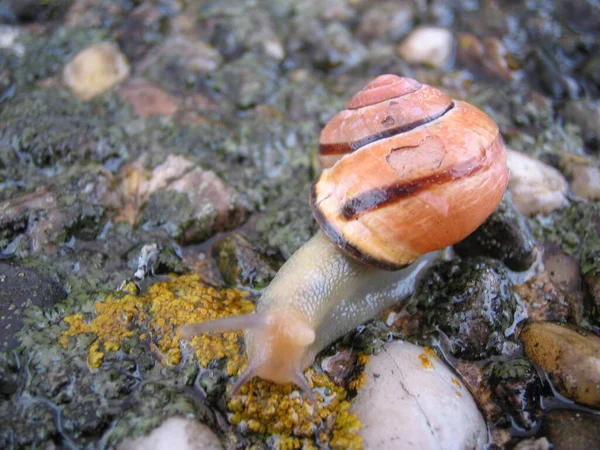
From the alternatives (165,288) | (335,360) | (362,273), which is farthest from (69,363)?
(362,273)

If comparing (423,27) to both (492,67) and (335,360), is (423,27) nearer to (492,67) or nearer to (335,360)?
(492,67)

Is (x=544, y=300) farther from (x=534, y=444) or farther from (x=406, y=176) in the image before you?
(x=406, y=176)

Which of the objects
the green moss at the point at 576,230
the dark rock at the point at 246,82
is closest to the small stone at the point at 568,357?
the green moss at the point at 576,230

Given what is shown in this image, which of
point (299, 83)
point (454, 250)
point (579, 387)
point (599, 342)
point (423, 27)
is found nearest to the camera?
point (579, 387)

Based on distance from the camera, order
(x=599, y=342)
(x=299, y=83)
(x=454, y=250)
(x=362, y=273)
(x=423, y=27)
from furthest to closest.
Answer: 1. (x=423, y=27)
2. (x=299, y=83)
3. (x=454, y=250)
4. (x=362, y=273)
5. (x=599, y=342)

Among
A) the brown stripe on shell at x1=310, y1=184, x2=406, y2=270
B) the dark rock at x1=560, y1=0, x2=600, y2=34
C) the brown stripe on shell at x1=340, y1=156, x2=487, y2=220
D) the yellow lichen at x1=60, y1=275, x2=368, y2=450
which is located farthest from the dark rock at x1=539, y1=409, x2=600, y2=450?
the dark rock at x1=560, y1=0, x2=600, y2=34

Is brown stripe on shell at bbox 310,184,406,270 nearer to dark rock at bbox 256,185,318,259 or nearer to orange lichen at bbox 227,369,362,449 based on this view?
dark rock at bbox 256,185,318,259

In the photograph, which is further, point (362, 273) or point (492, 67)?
point (492, 67)
